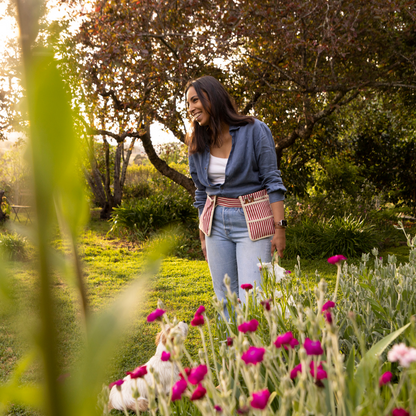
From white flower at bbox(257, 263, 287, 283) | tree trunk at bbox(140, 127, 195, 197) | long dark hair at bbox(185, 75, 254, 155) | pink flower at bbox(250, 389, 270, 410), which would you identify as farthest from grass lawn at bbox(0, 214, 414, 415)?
tree trunk at bbox(140, 127, 195, 197)

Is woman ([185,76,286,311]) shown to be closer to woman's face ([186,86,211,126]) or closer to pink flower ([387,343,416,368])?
woman's face ([186,86,211,126])

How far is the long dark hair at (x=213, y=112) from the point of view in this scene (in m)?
2.44

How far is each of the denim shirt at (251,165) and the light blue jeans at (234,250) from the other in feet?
0.51

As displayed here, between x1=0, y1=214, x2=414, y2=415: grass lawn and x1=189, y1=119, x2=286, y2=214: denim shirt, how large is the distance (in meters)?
0.66

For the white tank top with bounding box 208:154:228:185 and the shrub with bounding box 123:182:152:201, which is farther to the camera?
the shrub with bounding box 123:182:152:201

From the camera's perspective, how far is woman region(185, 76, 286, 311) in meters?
2.38

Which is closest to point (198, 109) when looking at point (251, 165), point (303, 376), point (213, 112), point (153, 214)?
point (213, 112)

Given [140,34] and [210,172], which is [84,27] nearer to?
[140,34]

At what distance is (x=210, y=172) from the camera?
2.53m

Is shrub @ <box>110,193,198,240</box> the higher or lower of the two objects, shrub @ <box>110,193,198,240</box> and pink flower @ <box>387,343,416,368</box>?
the lower

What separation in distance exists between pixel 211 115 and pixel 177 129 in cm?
425

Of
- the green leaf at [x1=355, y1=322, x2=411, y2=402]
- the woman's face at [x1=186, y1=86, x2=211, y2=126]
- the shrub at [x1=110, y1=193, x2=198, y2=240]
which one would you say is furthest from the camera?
the shrub at [x1=110, y1=193, x2=198, y2=240]

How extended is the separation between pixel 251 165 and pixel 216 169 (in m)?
0.25

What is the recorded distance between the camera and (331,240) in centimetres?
660
